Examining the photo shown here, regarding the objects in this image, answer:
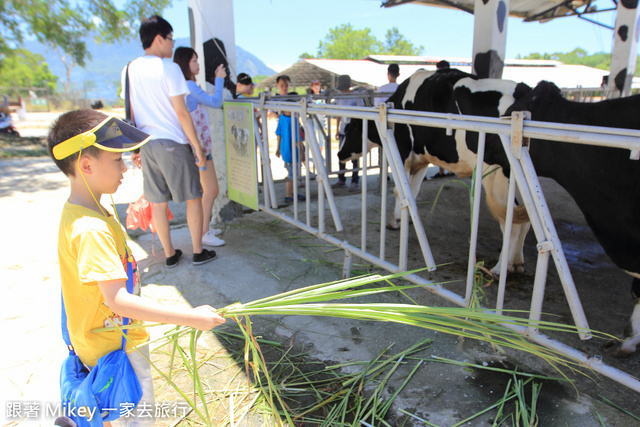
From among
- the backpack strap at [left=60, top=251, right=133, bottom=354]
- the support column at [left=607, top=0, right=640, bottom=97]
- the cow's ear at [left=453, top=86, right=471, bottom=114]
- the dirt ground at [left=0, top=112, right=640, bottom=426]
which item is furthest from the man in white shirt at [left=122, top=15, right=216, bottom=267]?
the support column at [left=607, top=0, right=640, bottom=97]

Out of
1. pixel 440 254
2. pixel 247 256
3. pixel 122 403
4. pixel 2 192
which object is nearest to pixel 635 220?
pixel 440 254

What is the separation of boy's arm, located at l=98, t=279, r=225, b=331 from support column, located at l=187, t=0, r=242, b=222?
3670mm

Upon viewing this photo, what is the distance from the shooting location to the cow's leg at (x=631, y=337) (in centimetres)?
261

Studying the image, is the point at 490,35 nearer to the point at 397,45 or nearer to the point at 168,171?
the point at 168,171

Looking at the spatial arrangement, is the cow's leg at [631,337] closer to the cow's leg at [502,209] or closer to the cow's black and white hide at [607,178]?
the cow's black and white hide at [607,178]

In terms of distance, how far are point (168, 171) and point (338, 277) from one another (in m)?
1.74

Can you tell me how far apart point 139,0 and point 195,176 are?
55.9 ft

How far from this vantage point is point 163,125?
3535 mm

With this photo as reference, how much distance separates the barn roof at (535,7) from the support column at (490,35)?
244 centimetres

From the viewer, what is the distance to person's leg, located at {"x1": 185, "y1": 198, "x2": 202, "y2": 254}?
3854 mm

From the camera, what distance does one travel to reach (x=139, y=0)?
682 inches

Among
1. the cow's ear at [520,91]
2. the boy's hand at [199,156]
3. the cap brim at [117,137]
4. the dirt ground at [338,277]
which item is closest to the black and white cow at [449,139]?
the cow's ear at [520,91]

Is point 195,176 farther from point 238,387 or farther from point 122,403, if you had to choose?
point 122,403

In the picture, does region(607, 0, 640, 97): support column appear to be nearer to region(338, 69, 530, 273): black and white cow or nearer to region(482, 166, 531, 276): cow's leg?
region(338, 69, 530, 273): black and white cow
